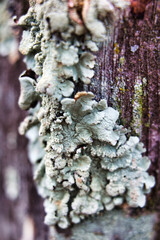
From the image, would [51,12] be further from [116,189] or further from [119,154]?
[116,189]

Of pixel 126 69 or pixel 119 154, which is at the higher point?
pixel 126 69

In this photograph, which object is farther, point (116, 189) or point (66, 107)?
point (116, 189)

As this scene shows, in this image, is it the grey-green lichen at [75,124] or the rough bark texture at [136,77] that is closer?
the grey-green lichen at [75,124]

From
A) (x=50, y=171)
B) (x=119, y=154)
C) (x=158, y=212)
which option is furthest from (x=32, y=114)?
(x=158, y=212)

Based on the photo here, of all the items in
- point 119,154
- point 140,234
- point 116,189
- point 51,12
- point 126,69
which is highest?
point 51,12

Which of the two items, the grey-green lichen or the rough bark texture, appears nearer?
the grey-green lichen

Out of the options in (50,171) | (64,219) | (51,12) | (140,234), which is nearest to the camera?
(51,12)

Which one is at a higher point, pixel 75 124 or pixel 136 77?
pixel 136 77

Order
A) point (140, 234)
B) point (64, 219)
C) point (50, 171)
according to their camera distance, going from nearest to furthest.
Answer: point (50, 171) → point (64, 219) → point (140, 234)
